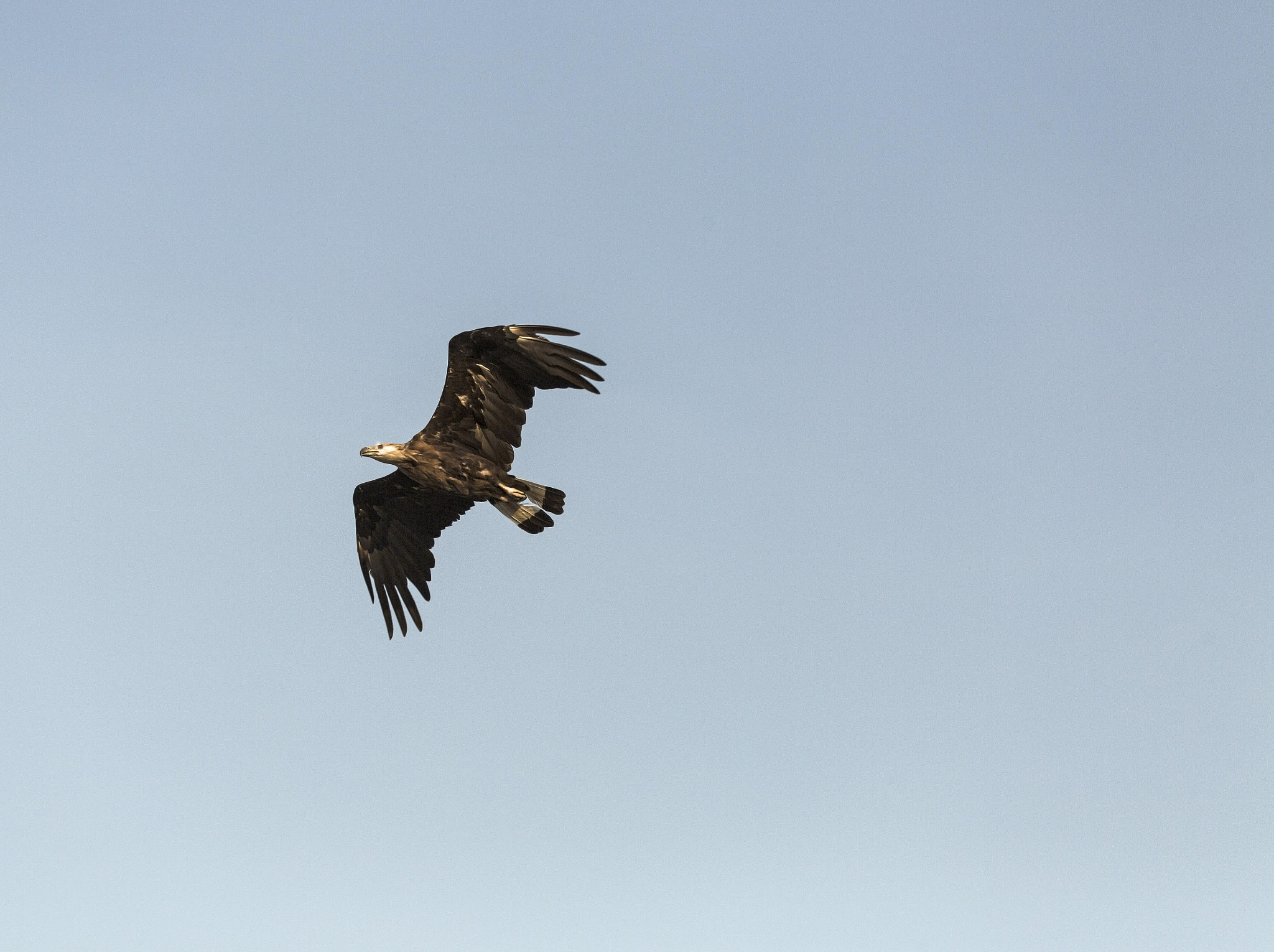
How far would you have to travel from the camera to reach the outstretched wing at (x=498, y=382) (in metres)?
15.6

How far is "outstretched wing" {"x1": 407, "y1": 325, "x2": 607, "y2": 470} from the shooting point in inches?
614

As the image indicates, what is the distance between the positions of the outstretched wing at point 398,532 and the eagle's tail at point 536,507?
186 centimetres

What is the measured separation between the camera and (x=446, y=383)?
53.1 ft

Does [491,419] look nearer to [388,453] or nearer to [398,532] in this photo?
[388,453]

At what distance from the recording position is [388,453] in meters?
16.3

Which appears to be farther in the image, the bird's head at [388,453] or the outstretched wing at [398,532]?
the outstretched wing at [398,532]

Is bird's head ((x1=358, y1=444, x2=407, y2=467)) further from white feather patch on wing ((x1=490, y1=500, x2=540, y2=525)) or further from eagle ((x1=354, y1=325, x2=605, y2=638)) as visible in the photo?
white feather patch on wing ((x1=490, y1=500, x2=540, y2=525))

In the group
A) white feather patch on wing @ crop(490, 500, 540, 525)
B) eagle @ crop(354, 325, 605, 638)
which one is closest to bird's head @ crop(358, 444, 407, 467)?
eagle @ crop(354, 325, 605, 638)

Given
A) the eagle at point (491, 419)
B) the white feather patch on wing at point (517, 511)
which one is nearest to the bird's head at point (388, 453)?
the eagle at point (491, 419)

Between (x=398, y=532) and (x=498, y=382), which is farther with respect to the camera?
(x=398, y=532)

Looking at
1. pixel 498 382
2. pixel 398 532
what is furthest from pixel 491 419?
pixel 398 532

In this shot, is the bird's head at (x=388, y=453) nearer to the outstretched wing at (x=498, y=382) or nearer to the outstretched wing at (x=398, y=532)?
the outstretched wing at (x=498, y=382)

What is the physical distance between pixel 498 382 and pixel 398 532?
388 centimetres

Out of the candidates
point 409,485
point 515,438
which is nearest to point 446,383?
point 515,438
